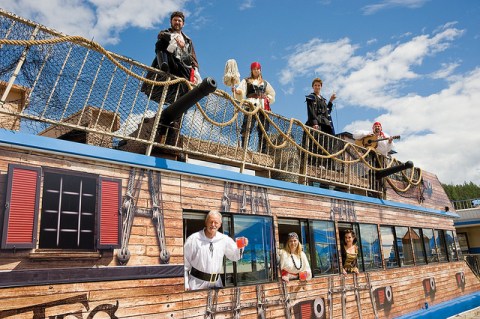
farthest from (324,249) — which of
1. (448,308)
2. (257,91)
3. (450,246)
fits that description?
(450,246)

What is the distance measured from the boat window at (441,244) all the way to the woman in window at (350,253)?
4894 millimetres

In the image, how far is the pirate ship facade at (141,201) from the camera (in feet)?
10.8

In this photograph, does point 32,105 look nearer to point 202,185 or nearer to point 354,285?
point 202,185

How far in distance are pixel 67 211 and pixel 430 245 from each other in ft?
31.6

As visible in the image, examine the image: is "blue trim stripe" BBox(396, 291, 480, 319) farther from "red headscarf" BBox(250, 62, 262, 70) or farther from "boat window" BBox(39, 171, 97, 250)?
"boat window" BBox(39, 171, 97, 250)

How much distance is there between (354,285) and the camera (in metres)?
6.73

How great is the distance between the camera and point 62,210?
11.4 ft

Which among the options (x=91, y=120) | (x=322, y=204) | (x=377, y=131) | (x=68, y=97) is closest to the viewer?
(x=68, y=97)

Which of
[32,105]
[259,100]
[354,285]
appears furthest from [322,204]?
[32,105]

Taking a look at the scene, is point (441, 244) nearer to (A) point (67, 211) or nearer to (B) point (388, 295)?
(B) point (388, 295)

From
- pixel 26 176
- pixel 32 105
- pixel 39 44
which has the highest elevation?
pixel 39 44

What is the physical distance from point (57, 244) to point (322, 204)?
14.8 feet

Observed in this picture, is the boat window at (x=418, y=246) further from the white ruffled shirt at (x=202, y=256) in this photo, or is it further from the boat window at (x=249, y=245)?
the white ruffled shirt at (x=202, y=256)

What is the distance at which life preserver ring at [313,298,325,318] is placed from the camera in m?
5.76
